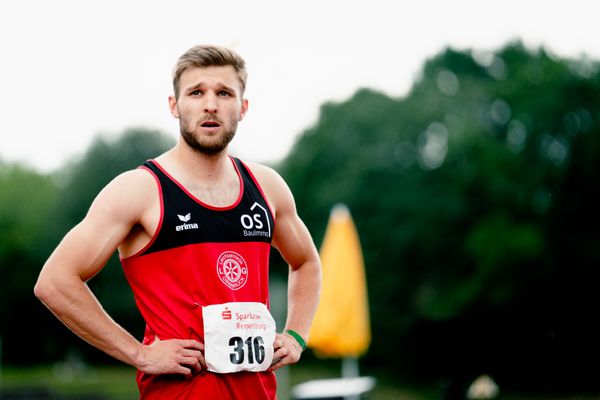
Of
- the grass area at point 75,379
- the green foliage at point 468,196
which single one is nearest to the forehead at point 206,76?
the green foliage at point 468,196

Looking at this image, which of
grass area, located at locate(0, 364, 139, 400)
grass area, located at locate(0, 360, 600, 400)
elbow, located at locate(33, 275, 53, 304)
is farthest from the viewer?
grass area, located at locate(0, 364, 139, 400)

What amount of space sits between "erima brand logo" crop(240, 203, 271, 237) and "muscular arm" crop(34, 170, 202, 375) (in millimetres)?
331

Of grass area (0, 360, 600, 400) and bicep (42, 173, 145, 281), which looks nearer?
bicep (42, 173, 145, 281)

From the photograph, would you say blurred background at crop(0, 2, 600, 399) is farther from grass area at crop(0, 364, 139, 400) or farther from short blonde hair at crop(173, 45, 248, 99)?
short blonde hair at crop(173, 45, 248, 99)

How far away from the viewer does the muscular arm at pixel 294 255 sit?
3.34m

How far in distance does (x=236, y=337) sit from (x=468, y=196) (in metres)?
31.6

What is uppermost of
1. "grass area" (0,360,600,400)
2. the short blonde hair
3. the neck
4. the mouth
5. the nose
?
the short blonde hair

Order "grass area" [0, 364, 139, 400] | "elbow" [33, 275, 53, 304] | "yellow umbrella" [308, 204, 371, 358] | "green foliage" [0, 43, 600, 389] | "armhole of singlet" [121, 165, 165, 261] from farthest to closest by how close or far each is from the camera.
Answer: "grass area" [0, 364, 139, 400], "green foliage" [0, 43, 600, 389], "yellow umbrella" [308, 204, 371, 358], "armhole of singlet" [121, 165, 165, 261], "elbow" [33, 275, 53, 304]

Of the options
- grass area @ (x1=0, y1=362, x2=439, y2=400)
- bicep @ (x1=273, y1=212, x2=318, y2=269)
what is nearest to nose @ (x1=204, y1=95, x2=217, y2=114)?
bicep @ (x1=273, y1=212, x2=318, y2=269)

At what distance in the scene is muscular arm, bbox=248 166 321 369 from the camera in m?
3.34

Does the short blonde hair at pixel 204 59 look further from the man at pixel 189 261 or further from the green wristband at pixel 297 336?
the green wristband at pixel 297 336

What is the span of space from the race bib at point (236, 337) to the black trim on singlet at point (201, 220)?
0.22 meters

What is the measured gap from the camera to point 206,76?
3.04 meters

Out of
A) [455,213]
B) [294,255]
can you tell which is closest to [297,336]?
[294,255]
